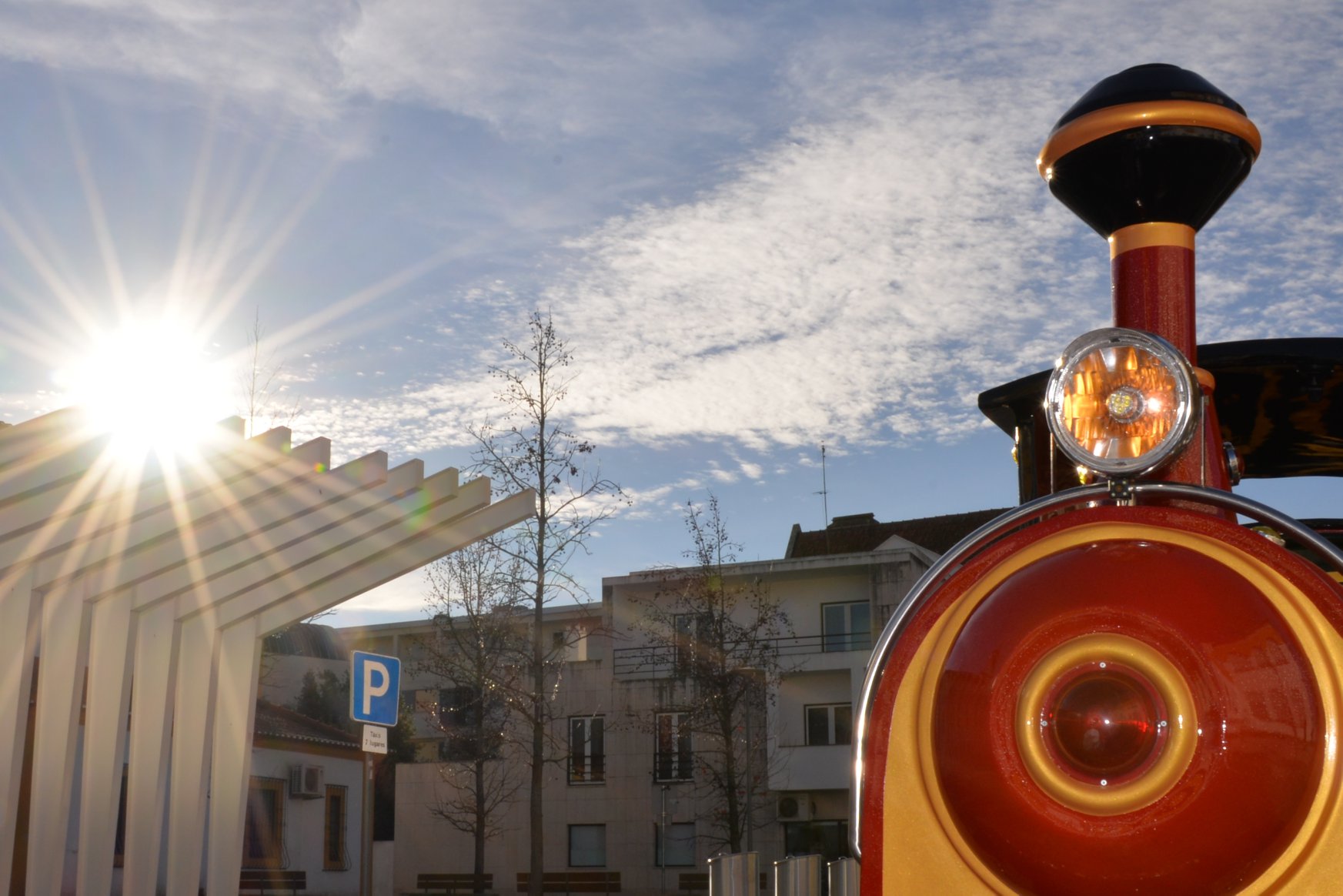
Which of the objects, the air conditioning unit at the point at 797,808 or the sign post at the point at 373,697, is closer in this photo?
the sign post at the point at 373,697

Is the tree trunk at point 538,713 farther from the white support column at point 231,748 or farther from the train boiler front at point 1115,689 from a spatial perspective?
the train boiler front at point 1115,689

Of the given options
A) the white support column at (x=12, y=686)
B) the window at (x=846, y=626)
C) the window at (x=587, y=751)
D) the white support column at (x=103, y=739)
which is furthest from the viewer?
the window at (x=587, y=751)

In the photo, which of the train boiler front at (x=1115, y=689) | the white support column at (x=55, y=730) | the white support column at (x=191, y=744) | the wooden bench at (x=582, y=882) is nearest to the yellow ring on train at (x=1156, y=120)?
the train boiler front at (x=1115, y=689)

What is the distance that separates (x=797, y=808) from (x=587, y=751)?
6978mm

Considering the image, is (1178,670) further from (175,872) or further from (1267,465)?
(175,872)

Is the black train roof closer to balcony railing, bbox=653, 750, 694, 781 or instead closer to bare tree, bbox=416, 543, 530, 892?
bare tree, bbox=416, 543, 530, 892

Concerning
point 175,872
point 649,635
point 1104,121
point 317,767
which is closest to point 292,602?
point 175,872

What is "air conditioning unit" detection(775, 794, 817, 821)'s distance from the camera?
38625mm

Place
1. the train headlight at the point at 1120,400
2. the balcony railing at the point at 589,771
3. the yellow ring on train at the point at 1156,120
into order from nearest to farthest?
the train headlight at the point at 1120,400 < the yellow ring on train at the point at 1156,120 < the balcony railing at the point at 589,771

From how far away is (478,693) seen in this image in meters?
37.6

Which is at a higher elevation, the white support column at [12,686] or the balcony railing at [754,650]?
the balcony railing at [754,650]

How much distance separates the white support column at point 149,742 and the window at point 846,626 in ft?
104

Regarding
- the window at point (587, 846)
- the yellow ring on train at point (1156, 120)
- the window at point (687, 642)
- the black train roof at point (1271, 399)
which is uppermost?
the window at point (687, 642)

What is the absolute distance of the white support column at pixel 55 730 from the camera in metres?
8.39
